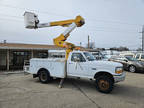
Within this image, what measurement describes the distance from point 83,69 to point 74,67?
0.55m

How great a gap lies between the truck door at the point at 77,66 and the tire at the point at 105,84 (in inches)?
32.0

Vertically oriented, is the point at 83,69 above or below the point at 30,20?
below

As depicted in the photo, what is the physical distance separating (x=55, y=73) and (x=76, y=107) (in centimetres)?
292

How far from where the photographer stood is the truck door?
18.2ft

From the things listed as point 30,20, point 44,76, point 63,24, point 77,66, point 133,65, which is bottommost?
point 44,76

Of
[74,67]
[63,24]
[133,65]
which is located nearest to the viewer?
[74,67]

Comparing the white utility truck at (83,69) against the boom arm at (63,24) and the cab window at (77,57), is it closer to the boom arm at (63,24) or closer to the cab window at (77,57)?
the cab window at (77,57)

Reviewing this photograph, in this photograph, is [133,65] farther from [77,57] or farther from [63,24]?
[63,24]

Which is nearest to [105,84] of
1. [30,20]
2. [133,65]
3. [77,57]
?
[77,57]

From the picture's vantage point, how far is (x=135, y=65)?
10.7 meters

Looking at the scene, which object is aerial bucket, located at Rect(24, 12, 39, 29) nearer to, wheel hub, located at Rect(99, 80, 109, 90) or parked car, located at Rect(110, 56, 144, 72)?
wheel hub, located at Rect(99, 80, 109, 90)

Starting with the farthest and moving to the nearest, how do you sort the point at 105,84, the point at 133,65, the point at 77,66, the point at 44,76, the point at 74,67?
the point at 133,65 → the point at 44,76 → the point at 74,67 → the point at 77,66 → the point at 105,84

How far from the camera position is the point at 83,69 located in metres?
5.57

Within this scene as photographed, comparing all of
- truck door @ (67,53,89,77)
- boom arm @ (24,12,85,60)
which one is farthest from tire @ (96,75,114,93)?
boom arm @ (24,12,85,60)
